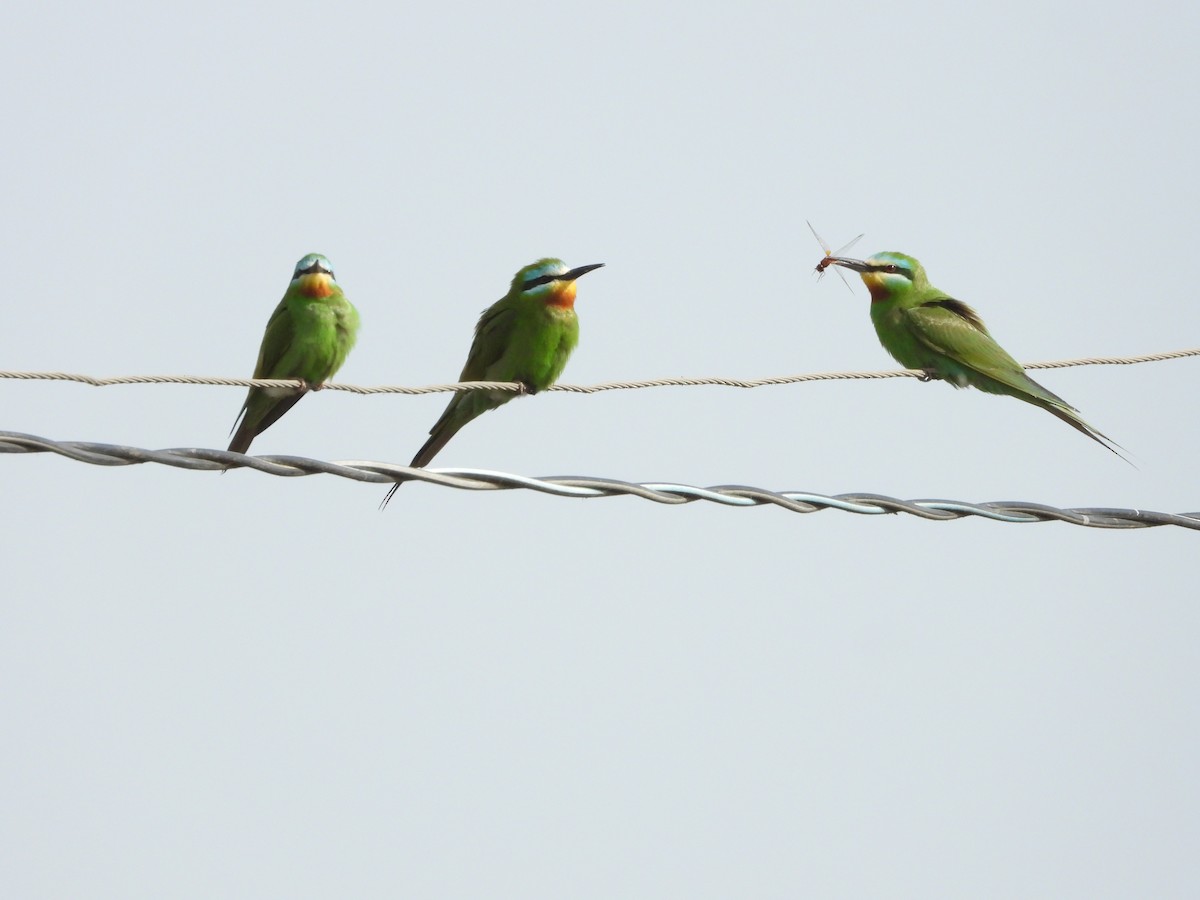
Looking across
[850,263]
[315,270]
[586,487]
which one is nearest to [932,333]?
[850,263]

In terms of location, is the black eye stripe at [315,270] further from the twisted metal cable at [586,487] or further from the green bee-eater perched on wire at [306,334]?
the twisted metal cable at [586,487]

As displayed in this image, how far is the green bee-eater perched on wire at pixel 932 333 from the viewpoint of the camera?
7215mm

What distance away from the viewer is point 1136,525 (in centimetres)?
452

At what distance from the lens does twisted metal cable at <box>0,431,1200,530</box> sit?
142 inches

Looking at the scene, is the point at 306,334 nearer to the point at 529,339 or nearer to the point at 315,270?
the point at 315,270

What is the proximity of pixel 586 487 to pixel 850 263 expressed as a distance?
4282 mm

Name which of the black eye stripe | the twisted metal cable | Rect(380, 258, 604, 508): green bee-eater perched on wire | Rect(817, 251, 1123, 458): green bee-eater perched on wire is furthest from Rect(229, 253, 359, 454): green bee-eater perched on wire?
the twisted metal cable

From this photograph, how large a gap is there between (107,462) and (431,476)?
0.77 metres

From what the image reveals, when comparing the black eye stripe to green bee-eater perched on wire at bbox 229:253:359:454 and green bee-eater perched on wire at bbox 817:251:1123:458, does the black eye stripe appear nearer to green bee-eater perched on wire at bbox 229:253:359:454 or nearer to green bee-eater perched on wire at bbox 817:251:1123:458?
green bee-eater perched on wire at bbox 229:253:359:454

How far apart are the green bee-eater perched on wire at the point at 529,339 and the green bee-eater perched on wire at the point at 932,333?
4.94 ft

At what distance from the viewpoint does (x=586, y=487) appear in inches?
157

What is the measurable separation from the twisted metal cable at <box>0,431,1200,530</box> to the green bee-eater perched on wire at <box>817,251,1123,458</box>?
243cm

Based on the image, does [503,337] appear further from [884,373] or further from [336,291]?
[884,373]

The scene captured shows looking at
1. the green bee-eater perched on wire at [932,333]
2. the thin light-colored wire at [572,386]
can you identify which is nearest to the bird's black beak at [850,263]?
the green bee-eater perched on wire at [932,333]
